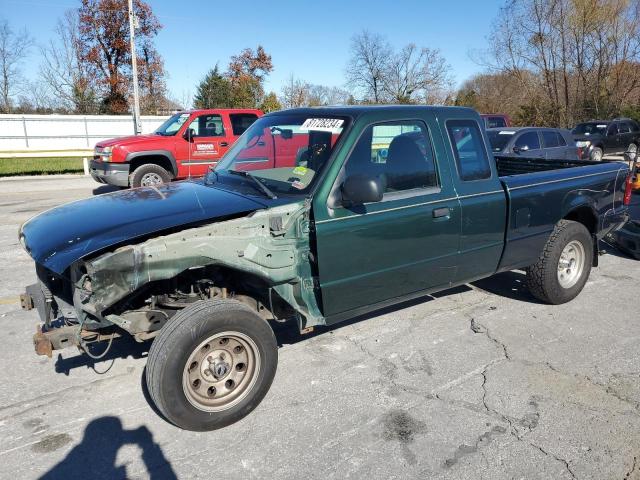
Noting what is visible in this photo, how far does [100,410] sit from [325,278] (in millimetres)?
1707

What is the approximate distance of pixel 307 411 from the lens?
333 cm

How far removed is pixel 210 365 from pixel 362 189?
4.78 feet

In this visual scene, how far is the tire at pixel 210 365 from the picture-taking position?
293 centimetres

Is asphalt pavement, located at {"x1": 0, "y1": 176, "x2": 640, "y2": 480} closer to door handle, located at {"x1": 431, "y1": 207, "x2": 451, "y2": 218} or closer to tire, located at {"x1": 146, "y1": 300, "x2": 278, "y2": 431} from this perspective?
tire, located at {"x1": 146, "y1": 300, "x2": 278, "y2": 431}

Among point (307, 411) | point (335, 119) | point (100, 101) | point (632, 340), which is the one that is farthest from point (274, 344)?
point (100, 101)

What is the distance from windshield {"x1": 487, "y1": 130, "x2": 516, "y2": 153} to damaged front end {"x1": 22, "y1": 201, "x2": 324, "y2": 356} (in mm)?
9039

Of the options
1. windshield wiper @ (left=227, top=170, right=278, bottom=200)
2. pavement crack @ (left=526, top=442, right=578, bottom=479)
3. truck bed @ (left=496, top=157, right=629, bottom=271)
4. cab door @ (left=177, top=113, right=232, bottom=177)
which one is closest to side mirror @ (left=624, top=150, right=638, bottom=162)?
truck bed @ (left=496, top=157, right=629, bottom=271)

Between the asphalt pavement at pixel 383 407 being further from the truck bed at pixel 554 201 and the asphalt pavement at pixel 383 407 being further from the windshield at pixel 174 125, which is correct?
the windshield at pixel 174 125

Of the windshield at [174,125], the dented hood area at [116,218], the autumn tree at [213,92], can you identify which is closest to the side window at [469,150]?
the dented hood area at [116,218]

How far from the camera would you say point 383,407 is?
11.1 feet

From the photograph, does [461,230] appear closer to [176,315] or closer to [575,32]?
[176,315]

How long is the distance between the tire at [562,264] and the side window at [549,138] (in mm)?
7553

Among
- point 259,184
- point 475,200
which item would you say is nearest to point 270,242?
point 259,184

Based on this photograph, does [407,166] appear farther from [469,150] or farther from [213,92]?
[213,92]
